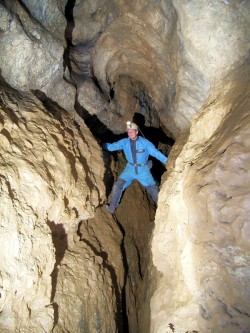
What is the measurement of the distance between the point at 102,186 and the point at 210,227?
6.39 ft

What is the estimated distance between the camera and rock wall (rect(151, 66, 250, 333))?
2.35 metres

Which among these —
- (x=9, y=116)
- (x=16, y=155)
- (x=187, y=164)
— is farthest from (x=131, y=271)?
(x=9, y=116)

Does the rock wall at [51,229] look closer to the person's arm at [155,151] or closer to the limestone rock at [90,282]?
the limestone rock at [90,282]

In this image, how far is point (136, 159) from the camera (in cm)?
468

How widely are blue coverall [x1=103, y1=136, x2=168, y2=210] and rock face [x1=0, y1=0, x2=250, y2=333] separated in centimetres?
48

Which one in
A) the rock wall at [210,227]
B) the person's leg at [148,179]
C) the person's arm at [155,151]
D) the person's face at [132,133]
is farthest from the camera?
the person's leg at [148,179]

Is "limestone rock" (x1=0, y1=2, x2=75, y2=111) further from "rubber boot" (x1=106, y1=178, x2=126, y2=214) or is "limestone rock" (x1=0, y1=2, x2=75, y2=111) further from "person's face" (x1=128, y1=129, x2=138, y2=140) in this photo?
"rubber boot" (x1=106, y1=178, x2=126, y2=214)

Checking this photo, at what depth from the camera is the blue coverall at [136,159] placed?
4.54 m

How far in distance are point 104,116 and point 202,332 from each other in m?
4.51

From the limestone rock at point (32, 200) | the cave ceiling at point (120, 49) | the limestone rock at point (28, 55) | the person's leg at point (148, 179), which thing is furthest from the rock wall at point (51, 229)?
the person's leg at point (148, 179)

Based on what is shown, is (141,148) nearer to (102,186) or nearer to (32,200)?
(102,186)

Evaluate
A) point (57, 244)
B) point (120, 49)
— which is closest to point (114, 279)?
point (57, 244)

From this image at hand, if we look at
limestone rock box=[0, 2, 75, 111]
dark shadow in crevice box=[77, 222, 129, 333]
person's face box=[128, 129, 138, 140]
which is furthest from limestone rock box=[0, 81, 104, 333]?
person's face box=[128, 129, 138, 140]

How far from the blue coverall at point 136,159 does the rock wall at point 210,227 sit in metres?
1.19
